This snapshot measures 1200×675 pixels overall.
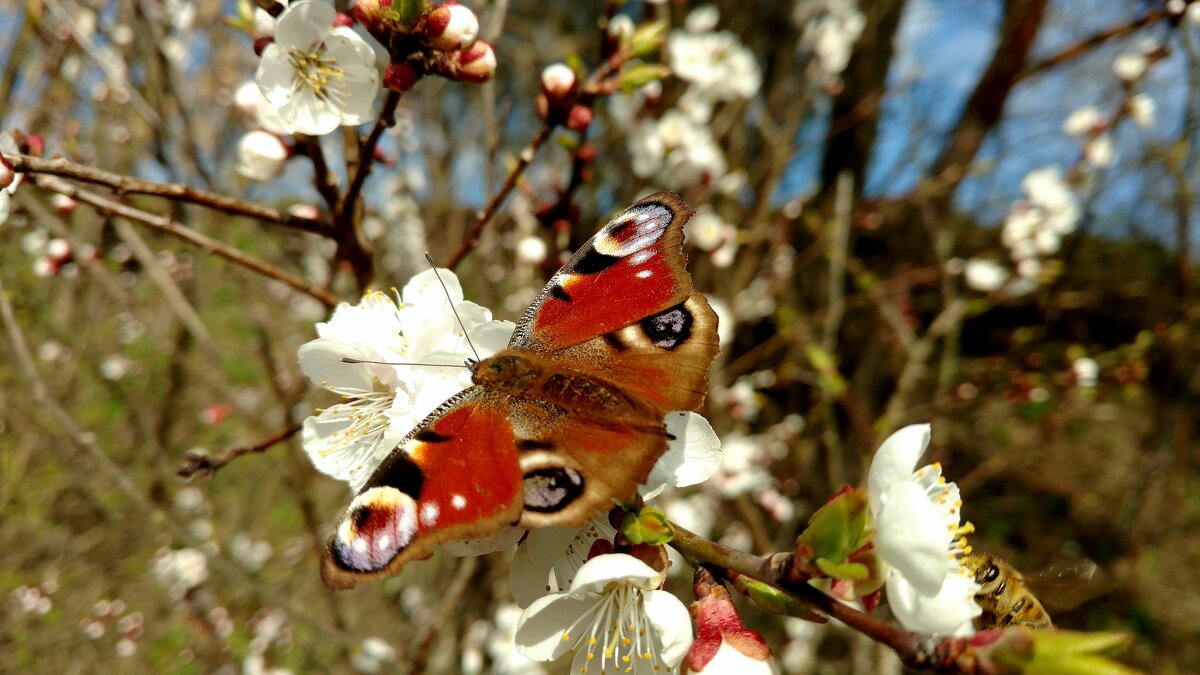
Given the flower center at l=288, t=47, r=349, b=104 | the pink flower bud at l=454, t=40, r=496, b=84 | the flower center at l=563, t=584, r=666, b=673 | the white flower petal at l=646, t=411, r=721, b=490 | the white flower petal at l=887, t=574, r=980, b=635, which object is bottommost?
the flower center at l=563, t=584, r=666, b=673

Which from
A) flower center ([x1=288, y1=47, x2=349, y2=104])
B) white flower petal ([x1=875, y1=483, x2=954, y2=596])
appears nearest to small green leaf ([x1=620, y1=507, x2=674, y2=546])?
white flower petal ([x1=875, y1=483, x2=954, y2=596])

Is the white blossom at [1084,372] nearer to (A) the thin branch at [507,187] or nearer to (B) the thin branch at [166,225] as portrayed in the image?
(A) the thin branch at [507,187]

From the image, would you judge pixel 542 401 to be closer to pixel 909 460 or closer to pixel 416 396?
pixel 416 396

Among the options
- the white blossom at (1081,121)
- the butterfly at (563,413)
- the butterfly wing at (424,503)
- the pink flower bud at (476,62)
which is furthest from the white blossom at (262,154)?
the white blossom at (1081,121)

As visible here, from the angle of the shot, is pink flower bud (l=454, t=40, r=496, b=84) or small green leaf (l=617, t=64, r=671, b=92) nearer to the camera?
pink flower bud (l=454, t=40, r=496, b=84)

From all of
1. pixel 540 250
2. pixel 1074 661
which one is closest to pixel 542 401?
pixel 1074 661

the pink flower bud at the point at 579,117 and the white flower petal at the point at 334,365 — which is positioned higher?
the pink flower bud at the point at 579,117

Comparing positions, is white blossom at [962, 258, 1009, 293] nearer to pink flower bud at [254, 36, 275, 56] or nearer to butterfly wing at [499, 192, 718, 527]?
butterfly wing at [499, 192, 718, 527]
